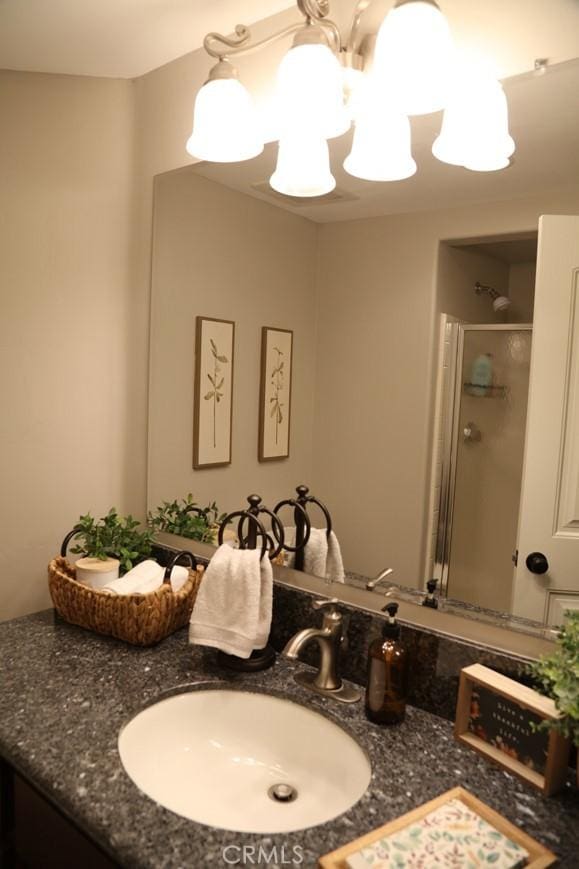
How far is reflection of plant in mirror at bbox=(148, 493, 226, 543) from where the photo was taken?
63.0 inches

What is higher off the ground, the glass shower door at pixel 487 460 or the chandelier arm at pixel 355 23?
the chandelier arm at pixel 355 23

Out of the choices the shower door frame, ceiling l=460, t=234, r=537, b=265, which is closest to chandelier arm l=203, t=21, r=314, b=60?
ceiling l=460, t=234, r=537, b=265

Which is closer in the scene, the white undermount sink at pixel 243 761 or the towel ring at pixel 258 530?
the white undermount sink at pixel 243 761

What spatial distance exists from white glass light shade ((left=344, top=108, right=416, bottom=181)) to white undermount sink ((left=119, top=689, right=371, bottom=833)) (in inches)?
41.8

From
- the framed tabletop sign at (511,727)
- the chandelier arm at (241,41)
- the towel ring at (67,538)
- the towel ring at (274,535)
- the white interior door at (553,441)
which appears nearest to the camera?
the framed tabletop sign at (511,727)

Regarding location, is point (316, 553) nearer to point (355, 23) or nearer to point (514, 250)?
point (514, 250)

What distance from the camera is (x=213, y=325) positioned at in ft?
5.15

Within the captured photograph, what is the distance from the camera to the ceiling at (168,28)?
1044mm

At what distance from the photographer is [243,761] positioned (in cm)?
112

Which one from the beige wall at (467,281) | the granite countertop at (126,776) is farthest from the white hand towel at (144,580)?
the beige wall at (467,281)

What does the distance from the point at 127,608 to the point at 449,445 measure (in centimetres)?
76

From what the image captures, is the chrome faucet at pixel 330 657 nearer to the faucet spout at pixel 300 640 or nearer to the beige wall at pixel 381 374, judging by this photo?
the faucet spout at pixel 300 640

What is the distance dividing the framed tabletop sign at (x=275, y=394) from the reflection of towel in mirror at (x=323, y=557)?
209mm

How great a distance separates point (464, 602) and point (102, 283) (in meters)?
1.26
